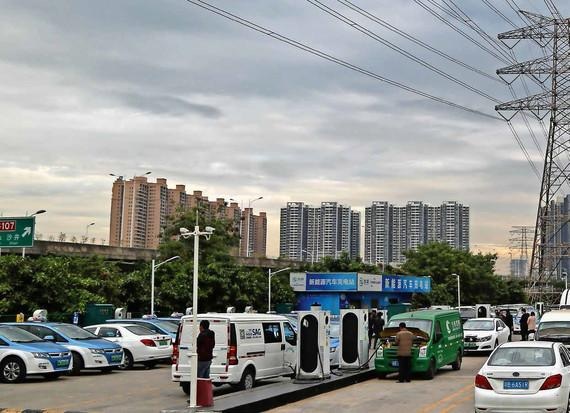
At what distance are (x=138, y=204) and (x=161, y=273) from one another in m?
46.2

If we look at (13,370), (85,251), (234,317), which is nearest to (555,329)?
(234,317)

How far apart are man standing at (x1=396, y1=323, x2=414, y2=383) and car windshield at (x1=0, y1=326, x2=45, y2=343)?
10070mm

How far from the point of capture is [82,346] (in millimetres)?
22875

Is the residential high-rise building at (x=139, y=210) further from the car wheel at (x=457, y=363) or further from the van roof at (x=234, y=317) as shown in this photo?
the van roof at (x=234, y=317)

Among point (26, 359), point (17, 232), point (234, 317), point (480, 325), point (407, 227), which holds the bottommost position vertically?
point (26, 359)

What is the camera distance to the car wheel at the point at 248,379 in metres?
17.9

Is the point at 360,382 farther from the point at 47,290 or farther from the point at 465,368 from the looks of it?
the point at 47,290

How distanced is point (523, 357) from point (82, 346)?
13705 mm

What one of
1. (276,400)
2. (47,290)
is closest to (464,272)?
(47,290)

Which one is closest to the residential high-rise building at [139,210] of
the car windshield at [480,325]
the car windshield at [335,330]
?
the car windshield at [480,325]

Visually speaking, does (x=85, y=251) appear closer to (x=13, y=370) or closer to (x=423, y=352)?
(x=13, y=370)

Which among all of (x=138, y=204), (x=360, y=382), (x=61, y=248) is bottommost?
(x=360, y=382)

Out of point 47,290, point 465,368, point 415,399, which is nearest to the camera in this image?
point 415,399

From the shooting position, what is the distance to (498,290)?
94375 mm
